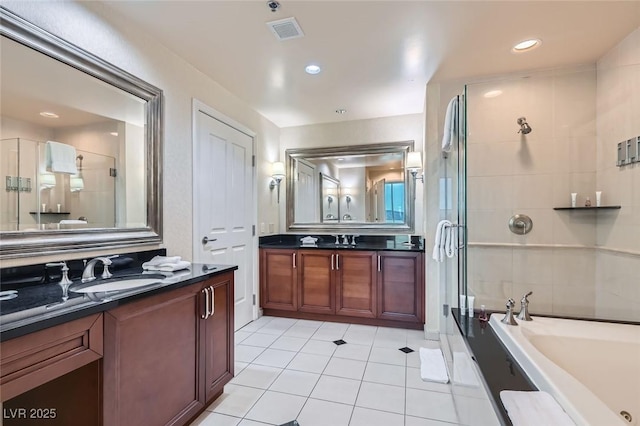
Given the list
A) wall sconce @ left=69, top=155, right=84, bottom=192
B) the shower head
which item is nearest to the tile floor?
wall sconce @ left=69, top=155, right=84, bottom=192

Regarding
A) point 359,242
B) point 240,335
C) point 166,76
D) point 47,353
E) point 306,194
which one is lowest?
point 240,335

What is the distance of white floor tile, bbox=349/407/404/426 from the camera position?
165 centimetres

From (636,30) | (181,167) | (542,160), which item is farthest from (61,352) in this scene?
(636,30)

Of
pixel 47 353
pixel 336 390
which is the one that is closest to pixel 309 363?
pixel 336 390

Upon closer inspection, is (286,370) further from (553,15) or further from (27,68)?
(553,15)

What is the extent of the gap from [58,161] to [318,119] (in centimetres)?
276

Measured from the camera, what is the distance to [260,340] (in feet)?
9.18

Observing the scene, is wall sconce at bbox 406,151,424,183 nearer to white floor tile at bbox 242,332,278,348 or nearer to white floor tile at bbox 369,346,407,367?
A: white floor tile at bbox 369,346,407,367

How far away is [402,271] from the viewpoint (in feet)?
9.92

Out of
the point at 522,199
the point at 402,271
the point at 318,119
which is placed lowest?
the point at 402,271

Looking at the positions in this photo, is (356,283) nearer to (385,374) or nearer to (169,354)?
(385,374)

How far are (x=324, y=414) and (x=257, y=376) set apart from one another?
0.65 meters

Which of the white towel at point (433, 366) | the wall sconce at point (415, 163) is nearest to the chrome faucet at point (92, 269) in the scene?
the white towel at point (433, 366)

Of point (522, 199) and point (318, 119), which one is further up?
point (318, 119)
